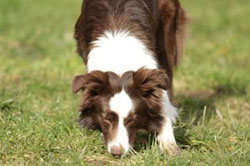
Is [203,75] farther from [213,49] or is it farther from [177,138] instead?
[177,138]

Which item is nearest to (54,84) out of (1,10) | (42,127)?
(42,127)

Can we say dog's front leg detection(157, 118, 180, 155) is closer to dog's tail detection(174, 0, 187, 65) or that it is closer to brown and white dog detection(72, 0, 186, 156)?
brown and white dog detection(72, 0, 186, 156)

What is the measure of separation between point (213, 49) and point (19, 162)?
615 centimetres

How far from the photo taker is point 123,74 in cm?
509

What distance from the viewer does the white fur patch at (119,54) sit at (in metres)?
5.20

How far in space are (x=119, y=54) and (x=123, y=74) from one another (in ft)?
0.77

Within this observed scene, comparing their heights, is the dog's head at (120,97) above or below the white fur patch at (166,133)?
above

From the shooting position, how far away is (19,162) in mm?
5047

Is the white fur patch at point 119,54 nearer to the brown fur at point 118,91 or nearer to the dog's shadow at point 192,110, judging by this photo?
the brown fur at point 118,91

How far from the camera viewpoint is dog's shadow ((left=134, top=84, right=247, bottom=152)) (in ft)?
18.7

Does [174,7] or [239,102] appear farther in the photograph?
[239,102]

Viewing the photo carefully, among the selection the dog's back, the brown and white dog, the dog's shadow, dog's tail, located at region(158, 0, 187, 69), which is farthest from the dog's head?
dog's tail, located at region(158, 0, 187, 69)

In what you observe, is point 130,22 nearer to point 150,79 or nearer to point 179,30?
point 150,79

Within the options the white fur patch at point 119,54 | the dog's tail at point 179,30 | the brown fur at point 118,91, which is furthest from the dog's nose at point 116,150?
the dog's tail at point 179,30
